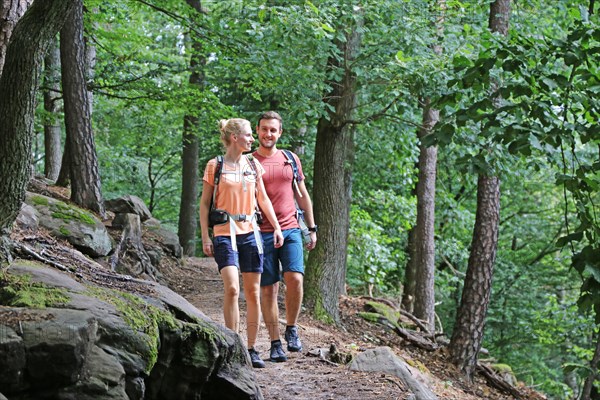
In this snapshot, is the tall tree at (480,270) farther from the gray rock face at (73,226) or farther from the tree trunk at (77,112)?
the tree trunk at (77,112)

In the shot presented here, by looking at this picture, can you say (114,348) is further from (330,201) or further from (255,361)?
(330,201)

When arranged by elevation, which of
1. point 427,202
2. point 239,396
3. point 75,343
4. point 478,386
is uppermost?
point 427,202

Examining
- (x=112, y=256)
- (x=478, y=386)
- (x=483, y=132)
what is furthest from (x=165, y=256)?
(x=483, y=132)

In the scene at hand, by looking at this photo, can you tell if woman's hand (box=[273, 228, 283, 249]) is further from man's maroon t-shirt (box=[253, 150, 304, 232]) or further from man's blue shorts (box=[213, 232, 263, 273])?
man's blue shorts (box=[213, 232, 263, 273])

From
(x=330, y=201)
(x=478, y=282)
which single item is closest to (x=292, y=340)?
(x=330, y=201)

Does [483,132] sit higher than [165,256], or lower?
higher

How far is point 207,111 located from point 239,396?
30.4 ft

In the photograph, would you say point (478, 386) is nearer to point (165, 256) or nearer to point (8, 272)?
point (165, 256)

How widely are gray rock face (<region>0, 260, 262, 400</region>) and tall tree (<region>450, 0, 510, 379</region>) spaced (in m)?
7.08

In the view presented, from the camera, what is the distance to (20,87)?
15.8 ft

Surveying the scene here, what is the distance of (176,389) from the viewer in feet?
15.6

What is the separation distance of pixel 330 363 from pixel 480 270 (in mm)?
5146

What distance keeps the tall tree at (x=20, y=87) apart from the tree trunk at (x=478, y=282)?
8.23m

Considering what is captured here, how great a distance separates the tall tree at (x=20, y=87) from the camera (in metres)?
4.80
